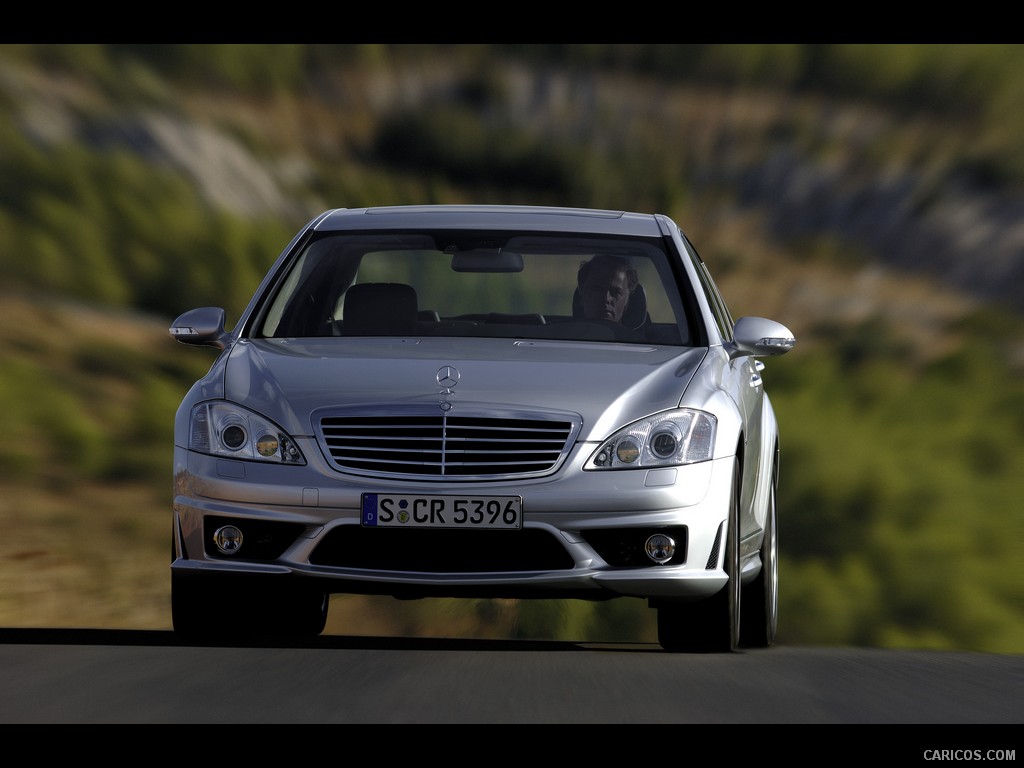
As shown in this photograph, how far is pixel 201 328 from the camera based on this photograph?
8727 mm

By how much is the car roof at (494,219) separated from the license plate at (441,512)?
6.93 feet

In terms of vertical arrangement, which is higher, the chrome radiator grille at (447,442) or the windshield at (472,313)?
the windshield at (472,313)

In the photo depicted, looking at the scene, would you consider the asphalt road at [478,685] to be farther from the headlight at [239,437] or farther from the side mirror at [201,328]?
the side mirror at [201,328]

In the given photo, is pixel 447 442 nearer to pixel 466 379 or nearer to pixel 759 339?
pixel 466 379

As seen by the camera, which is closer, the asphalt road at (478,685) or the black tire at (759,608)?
the asphalt road at (478,685)

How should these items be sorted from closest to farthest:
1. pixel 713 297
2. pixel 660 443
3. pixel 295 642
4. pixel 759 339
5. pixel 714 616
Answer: pixel 660 443
pixel 714 616
pixel 295 642
pixel 759 339
pixel 713 297

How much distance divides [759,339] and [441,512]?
1931 millimetres

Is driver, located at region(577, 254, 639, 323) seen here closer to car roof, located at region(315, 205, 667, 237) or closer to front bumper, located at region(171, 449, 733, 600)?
car roof, located at region(315, 205, 667, 237)

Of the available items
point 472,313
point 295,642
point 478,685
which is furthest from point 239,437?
point 472,313

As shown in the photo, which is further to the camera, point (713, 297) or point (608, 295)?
point (713, 297)

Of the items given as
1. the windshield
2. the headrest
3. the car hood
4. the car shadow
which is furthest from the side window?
the car shadow

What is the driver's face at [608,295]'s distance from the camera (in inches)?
364

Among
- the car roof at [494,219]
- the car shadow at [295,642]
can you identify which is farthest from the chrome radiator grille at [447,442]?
the car roof at [494,219]

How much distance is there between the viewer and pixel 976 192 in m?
36.0
